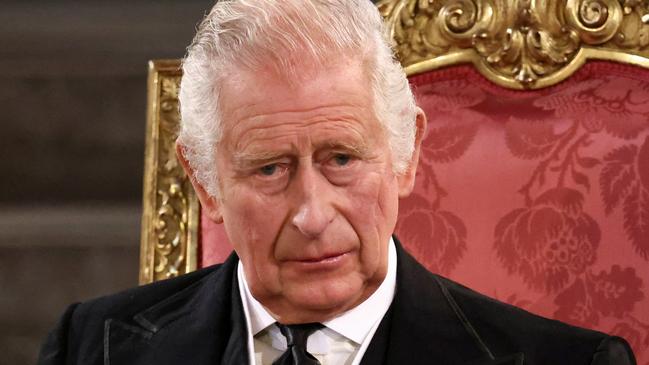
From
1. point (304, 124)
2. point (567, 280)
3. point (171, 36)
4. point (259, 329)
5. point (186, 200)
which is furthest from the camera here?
point (171, 36)

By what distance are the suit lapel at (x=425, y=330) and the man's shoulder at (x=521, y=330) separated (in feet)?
0.04

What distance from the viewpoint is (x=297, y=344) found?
1590 mm

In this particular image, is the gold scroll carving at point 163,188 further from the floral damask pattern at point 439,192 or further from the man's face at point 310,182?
the man's face at point 310,182

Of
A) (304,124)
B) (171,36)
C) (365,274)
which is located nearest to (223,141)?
(304,124)

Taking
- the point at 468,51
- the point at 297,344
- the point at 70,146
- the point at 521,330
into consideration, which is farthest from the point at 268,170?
the point at 70,146

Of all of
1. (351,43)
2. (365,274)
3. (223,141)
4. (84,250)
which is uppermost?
(351,43)

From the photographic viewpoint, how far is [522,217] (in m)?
1.80

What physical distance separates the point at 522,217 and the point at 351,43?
1.46 ft

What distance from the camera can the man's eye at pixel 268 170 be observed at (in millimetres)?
1522

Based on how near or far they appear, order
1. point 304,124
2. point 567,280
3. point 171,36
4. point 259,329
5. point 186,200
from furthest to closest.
A: point 171,36 → point 186,200 → point 567,280 → point 259,329 → point 304,124

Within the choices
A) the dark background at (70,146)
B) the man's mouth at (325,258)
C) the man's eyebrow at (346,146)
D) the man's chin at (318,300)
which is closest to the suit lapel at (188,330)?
the man's chin at (318,300)

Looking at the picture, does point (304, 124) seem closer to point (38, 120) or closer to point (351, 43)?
point (351, 43)

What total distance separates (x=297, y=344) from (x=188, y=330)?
0.70 feet

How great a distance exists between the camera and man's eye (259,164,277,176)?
1.52 m
